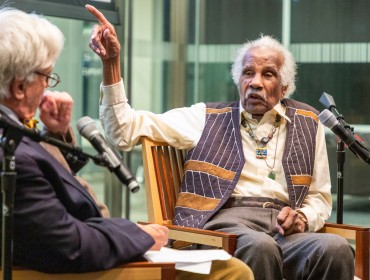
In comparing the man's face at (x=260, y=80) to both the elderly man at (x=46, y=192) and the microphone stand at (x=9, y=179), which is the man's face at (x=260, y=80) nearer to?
the elderly man at (x=46, y=192)

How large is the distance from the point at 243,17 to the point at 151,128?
253 centimetres

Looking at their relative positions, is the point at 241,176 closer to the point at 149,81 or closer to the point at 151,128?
the point at 151,128

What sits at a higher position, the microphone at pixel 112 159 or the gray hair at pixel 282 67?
the gray hair at pixel 282 67

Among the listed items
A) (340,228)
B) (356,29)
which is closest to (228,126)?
(340,228)

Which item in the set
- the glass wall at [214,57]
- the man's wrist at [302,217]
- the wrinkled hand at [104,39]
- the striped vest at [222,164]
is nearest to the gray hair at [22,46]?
the wrinkled hand at [104,39]

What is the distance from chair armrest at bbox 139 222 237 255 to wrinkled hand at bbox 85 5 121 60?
0.77 metres

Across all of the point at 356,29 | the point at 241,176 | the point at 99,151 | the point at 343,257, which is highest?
the point at 356,29

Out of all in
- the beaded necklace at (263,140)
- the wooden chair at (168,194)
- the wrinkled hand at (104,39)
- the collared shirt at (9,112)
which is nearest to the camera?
the collared shirt at (9,112)

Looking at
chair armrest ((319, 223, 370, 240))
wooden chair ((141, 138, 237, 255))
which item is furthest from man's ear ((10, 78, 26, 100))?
chair armrest ((319, 223, 370, 240))

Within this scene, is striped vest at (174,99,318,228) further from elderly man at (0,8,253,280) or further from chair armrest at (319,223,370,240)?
elderly man at (0,8,253,280)

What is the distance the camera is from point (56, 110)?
250cm

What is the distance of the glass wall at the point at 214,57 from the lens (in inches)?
220

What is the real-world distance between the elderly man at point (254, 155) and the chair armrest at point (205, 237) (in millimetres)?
142

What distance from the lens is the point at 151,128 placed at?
3551 millimetres
